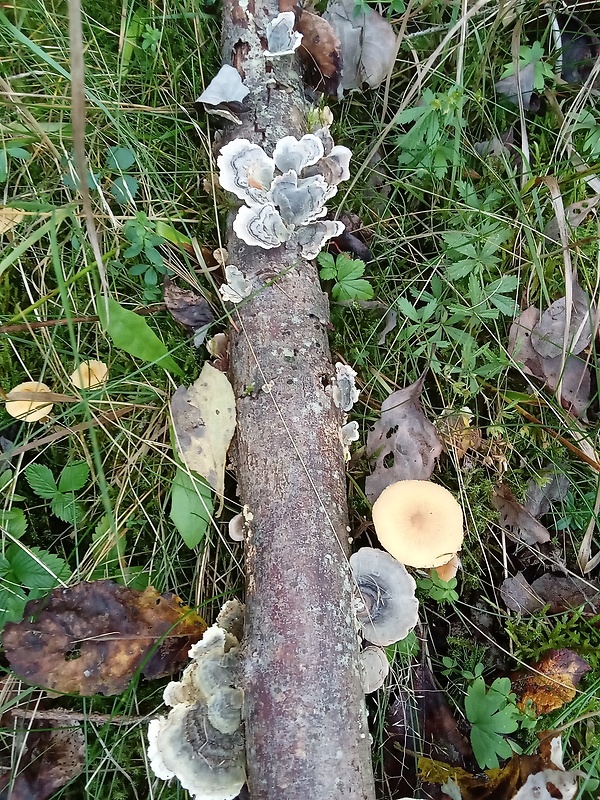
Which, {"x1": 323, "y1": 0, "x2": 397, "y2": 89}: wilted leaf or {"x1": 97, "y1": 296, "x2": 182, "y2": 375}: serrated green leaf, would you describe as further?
{"x1": 323, "y1": 0, "x2": 397, "y2": 89}: wilted leaf

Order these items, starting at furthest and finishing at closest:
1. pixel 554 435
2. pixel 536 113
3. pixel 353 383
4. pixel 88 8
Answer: pixel 536 113 < pixel 88 8 < pixel 554 435 < pixel 353 383

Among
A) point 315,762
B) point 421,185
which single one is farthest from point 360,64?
point 315,762

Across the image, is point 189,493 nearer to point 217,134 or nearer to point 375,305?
point 375,305

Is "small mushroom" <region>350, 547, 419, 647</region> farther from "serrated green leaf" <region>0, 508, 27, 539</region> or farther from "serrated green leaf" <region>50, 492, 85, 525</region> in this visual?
"serrated green leaf" <region>0, 508, 27, 539</region>

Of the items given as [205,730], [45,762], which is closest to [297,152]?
[205,730]

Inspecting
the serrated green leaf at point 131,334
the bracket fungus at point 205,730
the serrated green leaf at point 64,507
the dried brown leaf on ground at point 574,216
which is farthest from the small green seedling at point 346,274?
the bracket fungus at point 205,730

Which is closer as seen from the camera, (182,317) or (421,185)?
(182,317)

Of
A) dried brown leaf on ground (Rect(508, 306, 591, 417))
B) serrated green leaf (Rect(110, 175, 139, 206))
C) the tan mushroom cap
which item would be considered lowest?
the tan mushroom cap

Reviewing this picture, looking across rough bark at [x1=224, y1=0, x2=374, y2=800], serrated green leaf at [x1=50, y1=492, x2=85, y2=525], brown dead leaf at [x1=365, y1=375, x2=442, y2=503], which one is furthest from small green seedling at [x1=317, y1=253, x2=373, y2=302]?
serrated green leaf at [x1=50, y1=492, x2=85, y2=525]
